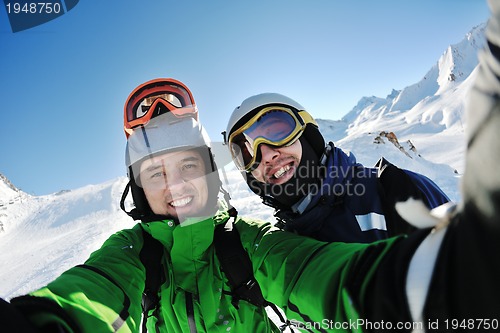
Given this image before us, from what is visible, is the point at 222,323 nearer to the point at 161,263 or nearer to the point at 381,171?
the point at 161,263

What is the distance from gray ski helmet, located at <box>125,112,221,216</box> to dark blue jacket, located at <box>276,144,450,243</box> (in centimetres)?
110

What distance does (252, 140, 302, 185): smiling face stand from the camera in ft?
9.84

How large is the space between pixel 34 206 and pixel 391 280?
95.7 ft

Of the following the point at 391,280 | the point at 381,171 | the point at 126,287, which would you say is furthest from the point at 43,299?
the point at 381,171

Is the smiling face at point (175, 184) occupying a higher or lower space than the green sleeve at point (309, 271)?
higher

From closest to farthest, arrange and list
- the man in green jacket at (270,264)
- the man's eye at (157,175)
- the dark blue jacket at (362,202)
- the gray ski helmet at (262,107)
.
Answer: the man in green jacket at (270,264) → the dark blue jacket at (362,202) → the man's eye at (157,175) → the gray ski helmet at (262,107)

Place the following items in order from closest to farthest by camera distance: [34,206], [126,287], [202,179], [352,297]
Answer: [352,297] → [126,287] → [202,179] → [34,206]

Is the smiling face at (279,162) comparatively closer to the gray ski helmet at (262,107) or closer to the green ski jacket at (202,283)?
the gray ski helmet at (262,107)

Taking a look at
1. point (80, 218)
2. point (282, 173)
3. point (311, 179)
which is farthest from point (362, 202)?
point (80, 218)

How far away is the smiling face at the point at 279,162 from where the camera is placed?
9.84ft

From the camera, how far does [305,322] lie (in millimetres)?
1548

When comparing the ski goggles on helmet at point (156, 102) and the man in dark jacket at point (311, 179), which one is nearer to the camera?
the man in dark jacket at point (311, 179)

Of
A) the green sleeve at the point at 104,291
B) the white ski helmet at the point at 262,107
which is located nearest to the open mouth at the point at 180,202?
→ the green sleeve at the point at 104,291

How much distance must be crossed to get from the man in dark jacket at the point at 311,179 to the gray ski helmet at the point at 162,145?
1.59 feet
